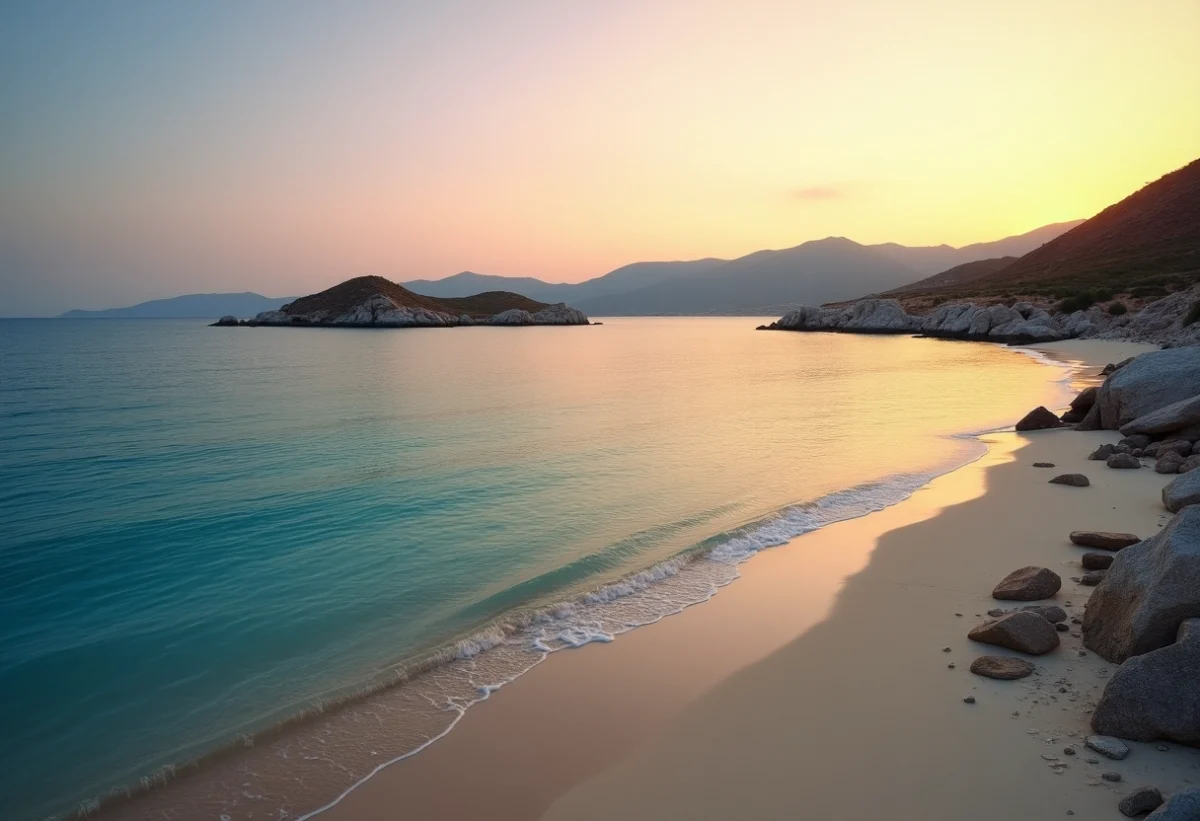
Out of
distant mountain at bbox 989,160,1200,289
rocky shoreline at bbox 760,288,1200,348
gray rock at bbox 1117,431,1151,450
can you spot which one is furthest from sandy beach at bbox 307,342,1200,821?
distant mountain at bbox 989,160,1200,289

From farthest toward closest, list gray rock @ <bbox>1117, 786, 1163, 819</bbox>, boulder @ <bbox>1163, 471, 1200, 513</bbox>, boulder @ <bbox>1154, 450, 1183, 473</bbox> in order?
boulder @ <bbox>1154, 450, 1183, 473</bbox> < boulder @ <bbox>1163, 471, 1200, 513</bbox> < gray rock @ <bbox>1117, 786, 1163, 819</bbox>

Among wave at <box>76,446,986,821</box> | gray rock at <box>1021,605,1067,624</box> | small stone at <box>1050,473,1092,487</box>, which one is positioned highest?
gray rock at <box>1021,605,1067,624</box>

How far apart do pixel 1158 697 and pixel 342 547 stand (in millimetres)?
10472

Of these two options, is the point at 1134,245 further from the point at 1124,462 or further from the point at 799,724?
the point at 799,724

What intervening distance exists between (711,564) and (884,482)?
22.3 feet

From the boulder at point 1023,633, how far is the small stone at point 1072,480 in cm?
815

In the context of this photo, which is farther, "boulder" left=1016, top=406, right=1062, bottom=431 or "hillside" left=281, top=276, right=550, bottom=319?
"hillside" left=281, top=276, right=550, bottom=319

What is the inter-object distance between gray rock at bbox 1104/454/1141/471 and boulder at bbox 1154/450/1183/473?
485mm

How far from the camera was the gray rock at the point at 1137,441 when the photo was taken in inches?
611

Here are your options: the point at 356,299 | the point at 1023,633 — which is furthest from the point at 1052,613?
the point at 356,299

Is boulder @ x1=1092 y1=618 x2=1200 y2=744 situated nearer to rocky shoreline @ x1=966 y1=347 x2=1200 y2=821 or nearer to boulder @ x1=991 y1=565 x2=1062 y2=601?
rocky shoreline @ x1=966 y1=347 x2=1200 y2=821

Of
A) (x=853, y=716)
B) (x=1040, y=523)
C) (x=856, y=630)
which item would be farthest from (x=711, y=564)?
(x=1040, y=523)

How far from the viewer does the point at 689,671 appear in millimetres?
7004

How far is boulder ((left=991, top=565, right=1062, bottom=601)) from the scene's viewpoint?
25.5ft
